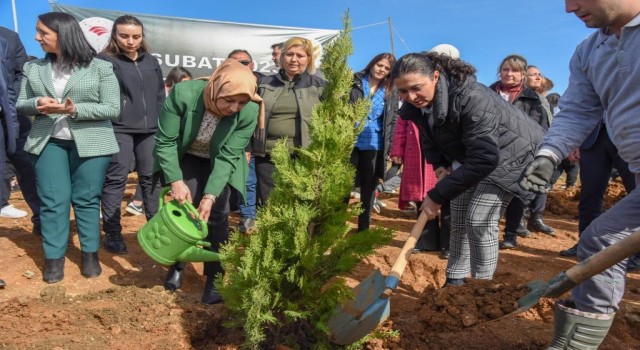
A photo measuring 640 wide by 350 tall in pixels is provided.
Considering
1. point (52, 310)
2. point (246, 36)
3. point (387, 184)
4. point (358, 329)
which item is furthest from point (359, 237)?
point (246, 36)

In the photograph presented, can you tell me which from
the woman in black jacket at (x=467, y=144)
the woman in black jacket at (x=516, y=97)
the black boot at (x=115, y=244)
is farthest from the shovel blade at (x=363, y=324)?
the woman in black jacket at (x=516, y=97)

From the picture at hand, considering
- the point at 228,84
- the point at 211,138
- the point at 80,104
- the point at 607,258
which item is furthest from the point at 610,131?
the point at 80,104

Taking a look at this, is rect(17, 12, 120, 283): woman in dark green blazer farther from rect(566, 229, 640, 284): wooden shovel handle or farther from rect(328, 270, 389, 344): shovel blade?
rect(566, 229, 640, 284): wooden shovel handle

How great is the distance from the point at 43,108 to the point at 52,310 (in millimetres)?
1455

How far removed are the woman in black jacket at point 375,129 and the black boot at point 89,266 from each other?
2672 millimetres

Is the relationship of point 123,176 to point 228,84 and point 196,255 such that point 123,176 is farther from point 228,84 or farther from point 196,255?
point 228,84

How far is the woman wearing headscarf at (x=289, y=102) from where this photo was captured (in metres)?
4.59

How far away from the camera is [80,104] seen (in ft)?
12.4

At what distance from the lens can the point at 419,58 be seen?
3.00 meters

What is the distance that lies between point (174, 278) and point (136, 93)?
1.90 meters

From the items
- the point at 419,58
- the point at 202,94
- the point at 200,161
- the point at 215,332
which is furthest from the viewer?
the point at 200,161

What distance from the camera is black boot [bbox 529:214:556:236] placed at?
6738 millimetres

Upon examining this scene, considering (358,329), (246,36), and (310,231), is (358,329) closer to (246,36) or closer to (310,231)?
(310,231)

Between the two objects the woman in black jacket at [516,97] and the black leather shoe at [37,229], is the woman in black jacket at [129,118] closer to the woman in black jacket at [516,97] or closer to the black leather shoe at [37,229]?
the black leather shoe at [37,229]
